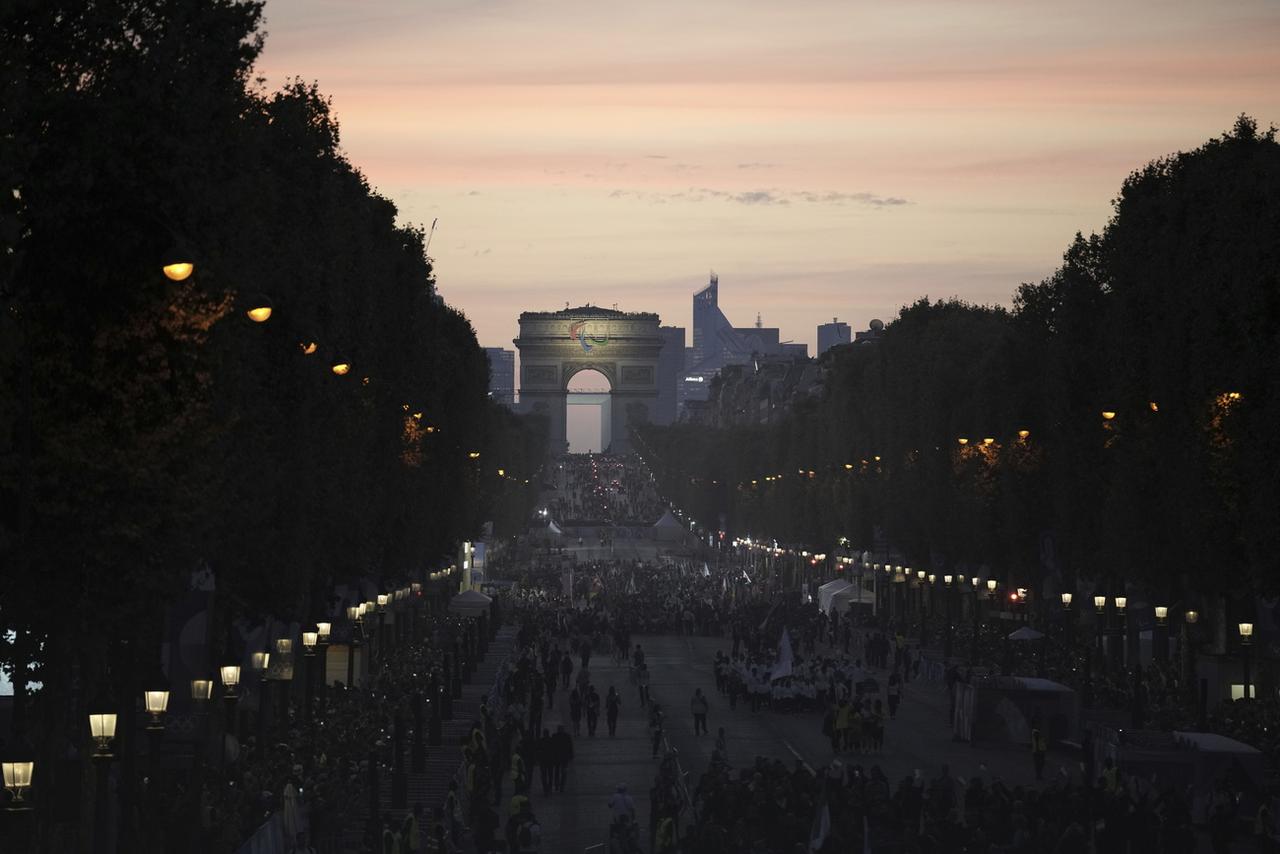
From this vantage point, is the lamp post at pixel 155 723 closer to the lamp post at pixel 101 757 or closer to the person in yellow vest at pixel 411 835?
the lamp post at pixel 101 757

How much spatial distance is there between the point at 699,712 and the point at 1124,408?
12875mm

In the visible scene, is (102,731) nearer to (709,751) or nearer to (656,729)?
(656,729)

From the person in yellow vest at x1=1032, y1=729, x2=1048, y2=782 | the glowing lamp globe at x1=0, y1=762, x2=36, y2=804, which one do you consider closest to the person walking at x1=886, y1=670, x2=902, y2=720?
the person in yellow vest at x1=1032, y1=729, x2=1048, y2=782

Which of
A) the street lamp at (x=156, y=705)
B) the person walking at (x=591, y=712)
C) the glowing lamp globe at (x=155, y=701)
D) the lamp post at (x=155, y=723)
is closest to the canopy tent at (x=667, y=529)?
the person walking at (x=591, y=712)

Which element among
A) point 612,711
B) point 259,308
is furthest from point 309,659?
point 259,308

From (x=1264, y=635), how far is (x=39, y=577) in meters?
35.8

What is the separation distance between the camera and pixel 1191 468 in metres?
56.1

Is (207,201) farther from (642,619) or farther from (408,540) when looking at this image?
(642,619)

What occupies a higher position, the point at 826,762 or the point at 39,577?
the point at 39,577

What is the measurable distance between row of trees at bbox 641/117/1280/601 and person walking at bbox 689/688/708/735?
11127 mm

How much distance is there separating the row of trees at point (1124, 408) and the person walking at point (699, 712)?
1113 centimetres

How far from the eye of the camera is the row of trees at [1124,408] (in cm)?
4831

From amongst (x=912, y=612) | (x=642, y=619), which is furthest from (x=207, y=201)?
(x=912, y=612)

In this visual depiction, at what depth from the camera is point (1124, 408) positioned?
6125cm
